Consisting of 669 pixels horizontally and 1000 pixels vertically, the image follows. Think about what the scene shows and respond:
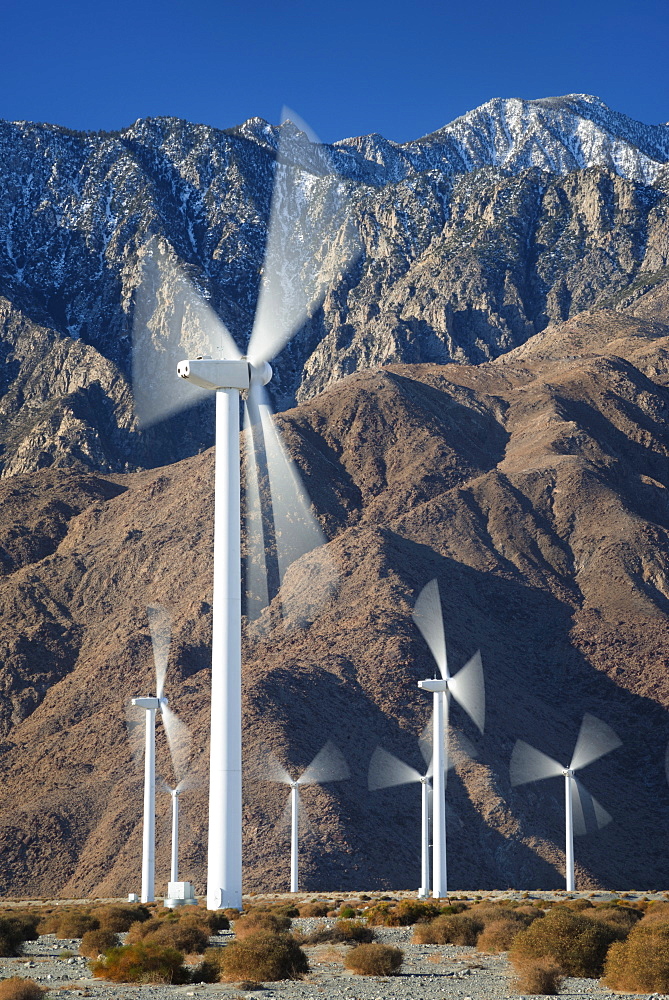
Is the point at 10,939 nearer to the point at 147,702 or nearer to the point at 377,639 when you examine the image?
the point at 147,702

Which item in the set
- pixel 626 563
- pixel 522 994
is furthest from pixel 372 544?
pixel 522 994

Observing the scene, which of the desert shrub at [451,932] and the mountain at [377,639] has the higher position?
the mountain at [377,639]

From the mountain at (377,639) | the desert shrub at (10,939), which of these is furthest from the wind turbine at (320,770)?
the desert shrub at (10,939)

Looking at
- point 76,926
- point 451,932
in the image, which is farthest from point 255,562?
point 451,932

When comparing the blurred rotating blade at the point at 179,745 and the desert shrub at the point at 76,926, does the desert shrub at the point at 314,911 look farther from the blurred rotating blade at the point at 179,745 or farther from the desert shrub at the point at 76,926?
the blurred rotating blade at the point at 179,745

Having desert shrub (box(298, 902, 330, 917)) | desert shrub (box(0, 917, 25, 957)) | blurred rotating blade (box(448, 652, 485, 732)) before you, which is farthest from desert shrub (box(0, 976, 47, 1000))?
blurred rotating blade (box(448, 652, 485, 732))

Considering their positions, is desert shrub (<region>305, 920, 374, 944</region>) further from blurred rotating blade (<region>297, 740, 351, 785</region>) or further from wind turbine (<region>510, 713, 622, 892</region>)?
wind turbine (<region>510, 713, 622, 892</region>)
